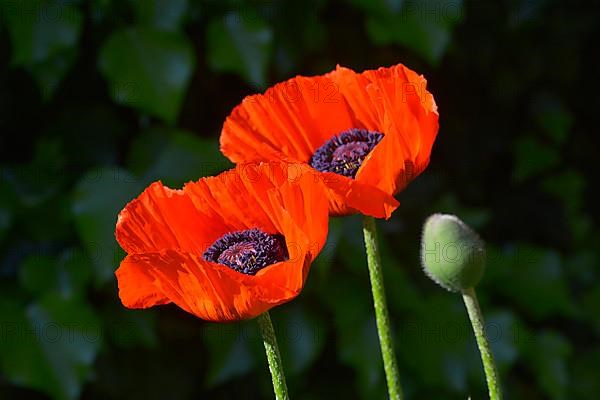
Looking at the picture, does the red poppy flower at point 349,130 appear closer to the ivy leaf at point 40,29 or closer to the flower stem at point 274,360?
the flower stem at point 274,360

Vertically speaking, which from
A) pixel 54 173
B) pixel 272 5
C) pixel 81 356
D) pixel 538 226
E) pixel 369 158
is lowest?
pixel 538 226

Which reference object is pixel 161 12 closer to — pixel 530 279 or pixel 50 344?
pixel 50 344

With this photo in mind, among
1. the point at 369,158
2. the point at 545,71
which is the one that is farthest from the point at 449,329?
the point at 369,158

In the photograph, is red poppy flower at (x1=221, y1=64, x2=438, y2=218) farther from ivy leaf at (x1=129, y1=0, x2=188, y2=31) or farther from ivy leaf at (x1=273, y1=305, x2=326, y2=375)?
ivy leaf at (x1=273, y1=305, x2=326, y2=375)

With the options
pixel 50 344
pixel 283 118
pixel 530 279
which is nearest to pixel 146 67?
pixel 50 344

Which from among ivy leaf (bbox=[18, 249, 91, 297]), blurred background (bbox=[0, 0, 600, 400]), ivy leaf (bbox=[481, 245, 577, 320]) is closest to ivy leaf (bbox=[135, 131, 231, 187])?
blurred background (bbox=[0, 0, 600, 400])

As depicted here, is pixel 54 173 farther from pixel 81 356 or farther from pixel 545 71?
pixel 545 71
